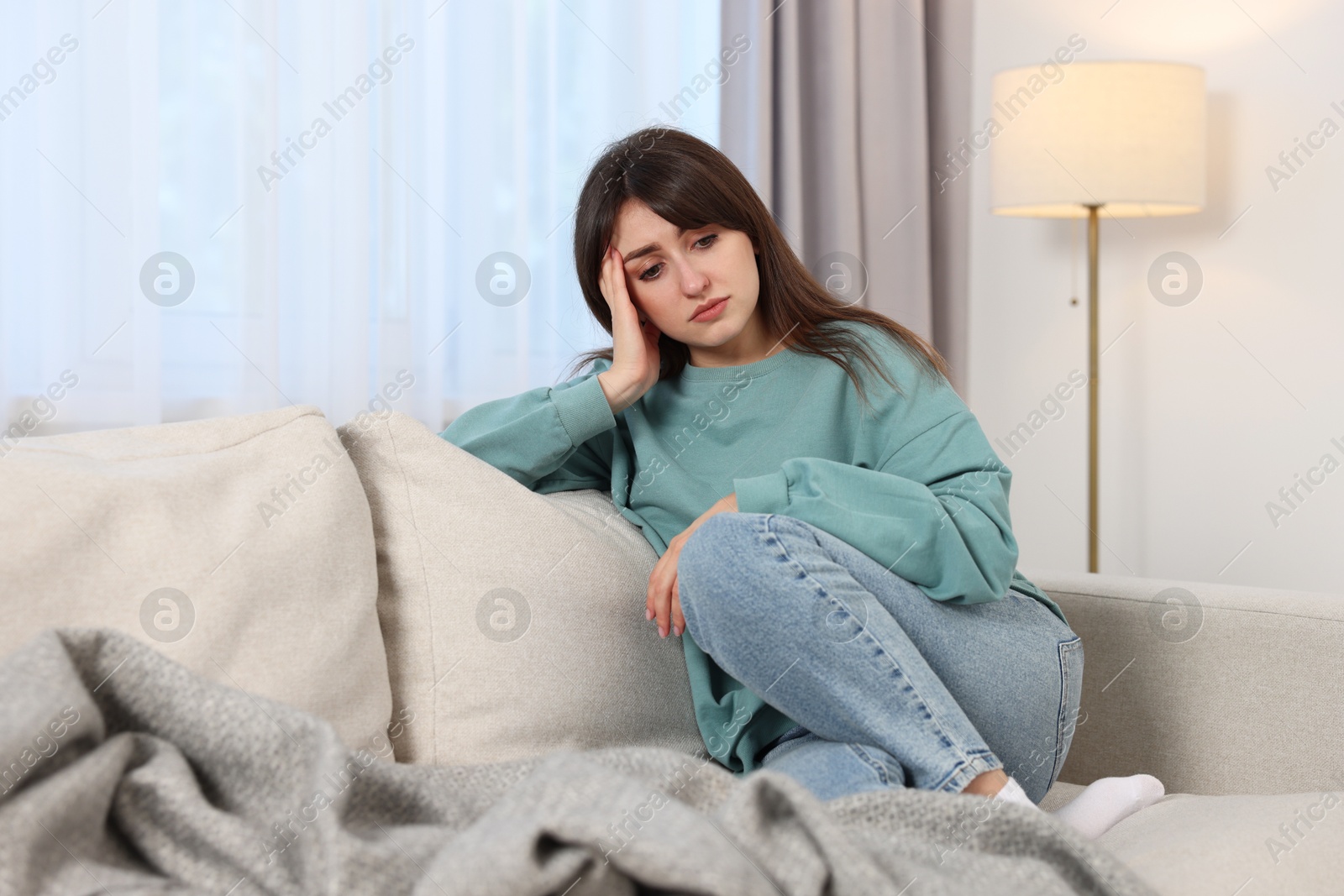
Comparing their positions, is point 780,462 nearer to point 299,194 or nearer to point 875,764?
point 875,764

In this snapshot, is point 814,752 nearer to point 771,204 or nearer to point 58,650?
point 58,650

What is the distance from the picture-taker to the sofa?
0.89 metres

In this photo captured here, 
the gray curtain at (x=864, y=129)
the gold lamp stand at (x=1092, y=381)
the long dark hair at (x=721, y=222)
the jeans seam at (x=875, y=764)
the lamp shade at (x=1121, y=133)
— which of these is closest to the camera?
the jeans seam at (x=875, y=764)

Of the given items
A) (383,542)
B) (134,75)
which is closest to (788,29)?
(134,75)

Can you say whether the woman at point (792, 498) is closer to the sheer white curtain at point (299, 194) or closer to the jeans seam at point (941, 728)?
the jeans seam at point (941, 728)

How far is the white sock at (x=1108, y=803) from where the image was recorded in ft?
3.57

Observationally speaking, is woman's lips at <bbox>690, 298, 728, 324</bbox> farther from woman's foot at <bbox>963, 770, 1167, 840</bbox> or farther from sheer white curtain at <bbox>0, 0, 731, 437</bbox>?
sheer white curtain at <bbox>0, 0, 731, 437</bbox>

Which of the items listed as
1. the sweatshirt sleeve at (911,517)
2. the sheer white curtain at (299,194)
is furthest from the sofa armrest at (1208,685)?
the sheer white curtain at (299,194)

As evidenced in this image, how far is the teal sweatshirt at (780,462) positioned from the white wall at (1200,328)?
120 centimetres

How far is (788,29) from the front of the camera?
94.8 inches

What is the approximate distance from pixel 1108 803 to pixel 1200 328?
150 centimetres

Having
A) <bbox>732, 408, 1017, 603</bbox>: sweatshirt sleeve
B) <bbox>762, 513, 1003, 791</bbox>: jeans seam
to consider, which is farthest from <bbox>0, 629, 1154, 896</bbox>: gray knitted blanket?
<bbox>732, 408, 1017, 603</bbox>: sweatshirt sleeve

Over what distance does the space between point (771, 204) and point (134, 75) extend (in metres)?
1.29

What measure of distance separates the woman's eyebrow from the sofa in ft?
0.97
